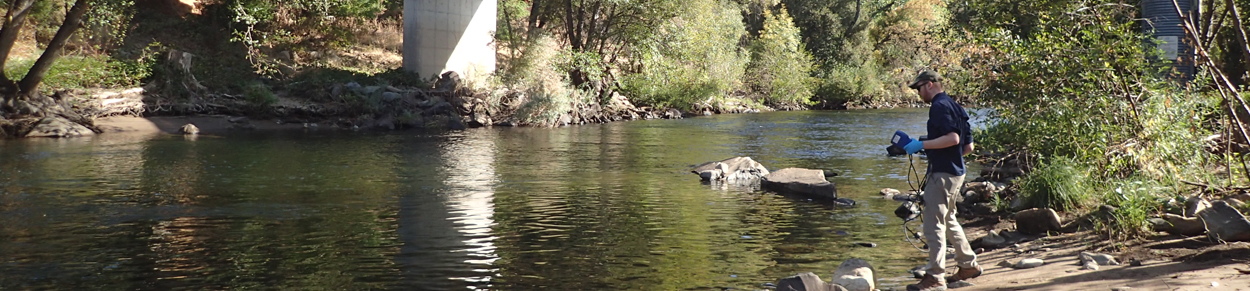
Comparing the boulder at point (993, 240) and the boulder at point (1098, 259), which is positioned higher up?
the boulder at point (1098, 259)

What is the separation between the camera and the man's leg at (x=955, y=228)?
23.7 ft

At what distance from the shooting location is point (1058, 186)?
10555 millimetres

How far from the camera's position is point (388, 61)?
3984 centimetres

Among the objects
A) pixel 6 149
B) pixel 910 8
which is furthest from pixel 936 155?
pixel 910 8

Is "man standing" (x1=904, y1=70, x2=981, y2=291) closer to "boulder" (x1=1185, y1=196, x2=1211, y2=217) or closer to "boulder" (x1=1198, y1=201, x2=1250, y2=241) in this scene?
"boulder" (x1=1198, y1=201, x2=1250, y2=241)

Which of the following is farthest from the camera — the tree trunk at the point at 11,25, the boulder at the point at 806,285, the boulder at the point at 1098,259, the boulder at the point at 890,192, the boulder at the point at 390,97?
the boulder at the point at 390,97

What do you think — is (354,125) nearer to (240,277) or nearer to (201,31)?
(201,31)

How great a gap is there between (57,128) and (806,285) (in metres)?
22.9

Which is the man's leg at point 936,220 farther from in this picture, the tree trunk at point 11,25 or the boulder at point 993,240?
the tree trunk at point 11,25

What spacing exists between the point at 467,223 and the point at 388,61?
98.7ft

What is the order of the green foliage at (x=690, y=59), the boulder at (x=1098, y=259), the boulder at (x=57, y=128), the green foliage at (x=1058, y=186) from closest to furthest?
1. the boulder at (x=1098, y=259)
2. the green foliage at (x=1058, y=186)
3. the boulder at (x=57, y=128)
4. the green foliage at (x=690, y=59)

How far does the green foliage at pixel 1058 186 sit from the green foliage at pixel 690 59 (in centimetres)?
2562

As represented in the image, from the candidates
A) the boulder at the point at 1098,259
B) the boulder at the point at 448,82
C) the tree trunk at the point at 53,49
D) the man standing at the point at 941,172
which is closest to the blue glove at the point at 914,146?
the man standing at the point at 941,172

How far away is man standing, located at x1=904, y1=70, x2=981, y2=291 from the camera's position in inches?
281
